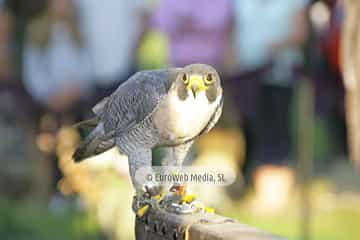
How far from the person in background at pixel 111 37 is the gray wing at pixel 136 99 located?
2727 mm

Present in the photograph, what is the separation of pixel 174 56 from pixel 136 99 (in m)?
2.80

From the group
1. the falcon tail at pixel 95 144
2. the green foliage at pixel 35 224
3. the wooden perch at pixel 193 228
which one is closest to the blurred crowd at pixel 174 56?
the green foliage at pixel 35 224

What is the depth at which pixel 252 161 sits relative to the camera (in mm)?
4977

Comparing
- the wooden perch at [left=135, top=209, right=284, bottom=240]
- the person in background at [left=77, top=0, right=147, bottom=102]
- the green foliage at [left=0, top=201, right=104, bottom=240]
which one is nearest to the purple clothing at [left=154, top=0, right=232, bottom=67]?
the person in background at [left=77, top=0, right=147, bottom=102]

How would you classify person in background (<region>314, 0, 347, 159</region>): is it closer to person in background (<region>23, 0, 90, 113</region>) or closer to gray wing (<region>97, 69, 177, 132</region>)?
person in background (<region>23, 0, 90, 113</region>)

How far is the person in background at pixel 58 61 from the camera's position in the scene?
496cm

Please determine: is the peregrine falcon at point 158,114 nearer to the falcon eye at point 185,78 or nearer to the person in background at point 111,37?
the falcon eye at point 185,78

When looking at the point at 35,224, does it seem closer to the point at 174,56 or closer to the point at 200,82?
the point at 174,56

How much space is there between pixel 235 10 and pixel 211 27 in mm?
159

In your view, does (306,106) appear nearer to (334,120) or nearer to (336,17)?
(334,120)

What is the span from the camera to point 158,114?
6.66ft

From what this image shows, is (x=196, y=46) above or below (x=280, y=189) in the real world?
above

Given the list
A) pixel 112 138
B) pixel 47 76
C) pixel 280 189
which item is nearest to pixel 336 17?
pixel 280 189

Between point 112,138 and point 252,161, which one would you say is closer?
point 112,138
